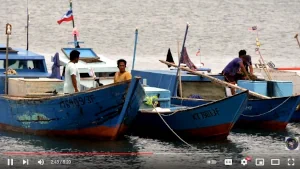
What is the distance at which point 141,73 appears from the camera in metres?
26.5

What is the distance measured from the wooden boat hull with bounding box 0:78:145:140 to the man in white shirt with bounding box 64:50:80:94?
0.35 meters

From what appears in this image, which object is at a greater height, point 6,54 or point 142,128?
point 6,54

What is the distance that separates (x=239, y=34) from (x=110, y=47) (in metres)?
9.92

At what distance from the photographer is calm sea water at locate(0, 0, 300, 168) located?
66.4ft

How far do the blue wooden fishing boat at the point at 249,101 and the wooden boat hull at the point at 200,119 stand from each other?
198 cm

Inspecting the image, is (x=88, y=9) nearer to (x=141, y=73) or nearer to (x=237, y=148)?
(x=141, y=73)

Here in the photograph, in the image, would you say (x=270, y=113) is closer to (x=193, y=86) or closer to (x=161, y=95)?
(x=193, y=86)

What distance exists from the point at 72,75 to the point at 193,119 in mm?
2949

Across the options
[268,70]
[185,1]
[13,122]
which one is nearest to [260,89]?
[268,70]

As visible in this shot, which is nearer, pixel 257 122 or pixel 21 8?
A: pixel 257 122

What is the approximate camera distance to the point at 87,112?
20891 millimetres
